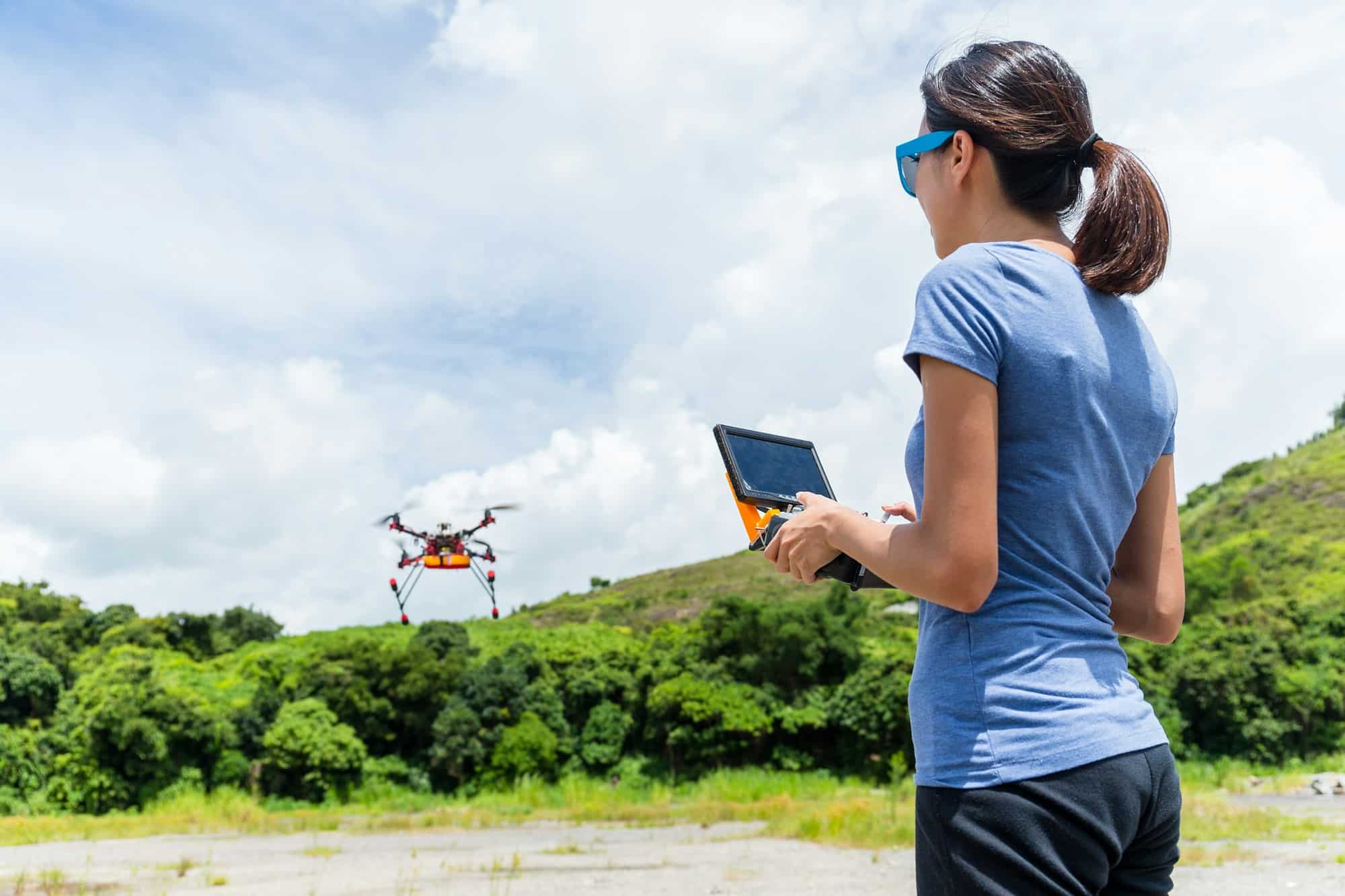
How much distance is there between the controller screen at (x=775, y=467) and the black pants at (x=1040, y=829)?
24.0 inches

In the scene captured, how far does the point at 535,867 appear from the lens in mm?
12586

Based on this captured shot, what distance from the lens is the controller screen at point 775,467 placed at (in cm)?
181

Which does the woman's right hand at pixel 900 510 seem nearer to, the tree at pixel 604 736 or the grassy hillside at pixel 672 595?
the tree at pixel 604 736

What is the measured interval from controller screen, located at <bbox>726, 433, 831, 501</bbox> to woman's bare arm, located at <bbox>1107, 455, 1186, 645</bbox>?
1.75 ft

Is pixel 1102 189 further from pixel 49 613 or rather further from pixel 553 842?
pixel 49 613

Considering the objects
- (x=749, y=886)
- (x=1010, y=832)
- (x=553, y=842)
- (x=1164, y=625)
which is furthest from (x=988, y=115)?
(x=553, y=842)

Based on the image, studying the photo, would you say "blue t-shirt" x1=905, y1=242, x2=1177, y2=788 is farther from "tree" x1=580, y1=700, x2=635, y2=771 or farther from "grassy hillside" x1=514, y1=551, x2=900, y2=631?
"grassy hillside" x1=514, y1=551, x2=900, y2=631

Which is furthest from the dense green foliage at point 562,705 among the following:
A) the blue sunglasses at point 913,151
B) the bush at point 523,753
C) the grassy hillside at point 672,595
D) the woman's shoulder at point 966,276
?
the woman's shoulder at point 966,276

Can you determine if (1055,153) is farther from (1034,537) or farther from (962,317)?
(1034,537)

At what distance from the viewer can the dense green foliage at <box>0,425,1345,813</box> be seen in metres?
25.0

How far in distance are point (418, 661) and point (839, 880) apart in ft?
61.5

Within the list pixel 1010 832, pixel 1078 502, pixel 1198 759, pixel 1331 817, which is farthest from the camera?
pixel 1198 759

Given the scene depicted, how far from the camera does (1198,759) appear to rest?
26531 millimetres

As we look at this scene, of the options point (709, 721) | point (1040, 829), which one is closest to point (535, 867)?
point (1040, 829)
